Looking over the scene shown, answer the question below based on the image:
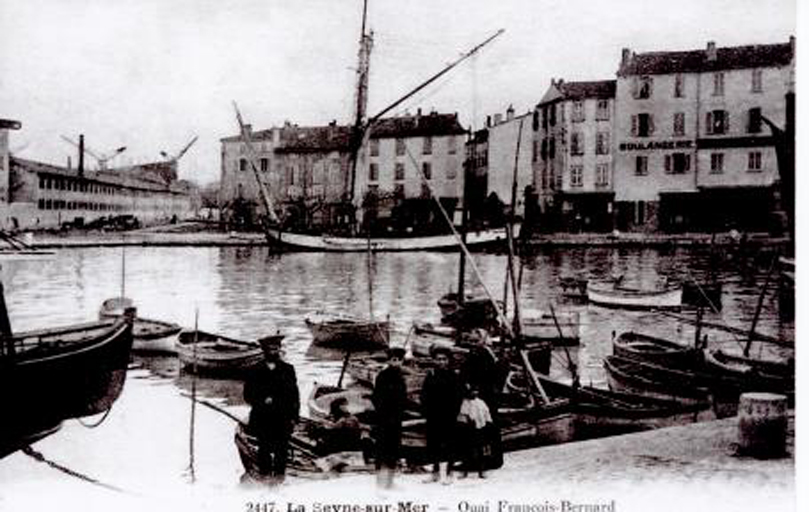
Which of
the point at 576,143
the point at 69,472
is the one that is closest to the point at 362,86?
the point at 576,143

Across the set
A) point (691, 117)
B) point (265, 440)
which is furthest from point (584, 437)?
point (691, 117)

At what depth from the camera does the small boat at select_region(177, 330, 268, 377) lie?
8.16 meters

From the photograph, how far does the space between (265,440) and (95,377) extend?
1.74 metres

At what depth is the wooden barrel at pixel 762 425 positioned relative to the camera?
532cm

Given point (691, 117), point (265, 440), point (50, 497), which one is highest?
point (691, 117)

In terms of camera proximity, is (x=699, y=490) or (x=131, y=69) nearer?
(x=699, y=490)

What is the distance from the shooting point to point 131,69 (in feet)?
22.8

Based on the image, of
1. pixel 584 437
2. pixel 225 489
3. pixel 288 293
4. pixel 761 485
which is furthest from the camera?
pixel 288 293

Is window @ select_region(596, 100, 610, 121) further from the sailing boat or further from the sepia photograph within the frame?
the sailing boat

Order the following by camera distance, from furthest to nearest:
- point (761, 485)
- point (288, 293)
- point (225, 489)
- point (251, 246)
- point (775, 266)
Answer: point (251, 246) < point (288, 293) < point (775, 266) < point (225, 489) < point (761, 485)

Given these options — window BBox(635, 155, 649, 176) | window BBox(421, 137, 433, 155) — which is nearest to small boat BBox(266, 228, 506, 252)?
window BBox(421, 137, 433, 155)

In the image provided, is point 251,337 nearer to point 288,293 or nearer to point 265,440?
point 288,293

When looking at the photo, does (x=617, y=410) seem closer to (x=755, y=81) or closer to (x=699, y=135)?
(x=699, y=135)

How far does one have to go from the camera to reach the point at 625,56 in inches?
282
